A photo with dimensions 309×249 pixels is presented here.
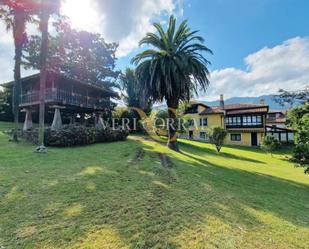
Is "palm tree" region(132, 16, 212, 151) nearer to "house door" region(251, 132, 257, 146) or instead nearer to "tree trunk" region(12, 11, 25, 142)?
"tree trunk" region(12, 11, 25, 142)

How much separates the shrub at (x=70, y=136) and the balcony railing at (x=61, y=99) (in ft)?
10.5

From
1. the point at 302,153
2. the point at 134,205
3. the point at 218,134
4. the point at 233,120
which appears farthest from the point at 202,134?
the point at 134,205

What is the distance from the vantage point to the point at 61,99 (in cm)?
1927

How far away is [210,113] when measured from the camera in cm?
4019

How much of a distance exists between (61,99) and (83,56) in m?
18.4

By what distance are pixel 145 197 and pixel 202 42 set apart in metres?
14.2

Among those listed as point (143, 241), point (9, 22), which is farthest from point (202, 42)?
point (143, 241)

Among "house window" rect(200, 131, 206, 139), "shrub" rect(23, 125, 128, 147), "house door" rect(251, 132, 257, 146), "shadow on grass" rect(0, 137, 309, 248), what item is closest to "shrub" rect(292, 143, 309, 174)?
"shadow on grass" rect(0, 137, 309, 248)

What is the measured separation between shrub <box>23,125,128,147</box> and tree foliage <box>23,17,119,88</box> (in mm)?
17832

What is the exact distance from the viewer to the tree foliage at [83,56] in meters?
33.1

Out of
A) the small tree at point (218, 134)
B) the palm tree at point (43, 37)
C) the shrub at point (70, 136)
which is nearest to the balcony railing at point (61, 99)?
the shrub at point (70, 136)

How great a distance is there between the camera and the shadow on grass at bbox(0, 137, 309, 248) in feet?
13.8

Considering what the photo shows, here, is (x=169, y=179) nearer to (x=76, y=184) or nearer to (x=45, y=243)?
(x=76, y=184)

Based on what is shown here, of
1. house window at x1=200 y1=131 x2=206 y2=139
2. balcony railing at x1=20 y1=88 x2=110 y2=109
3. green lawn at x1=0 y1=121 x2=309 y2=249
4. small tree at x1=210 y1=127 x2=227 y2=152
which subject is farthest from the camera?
house window at x1=200 y1=131 x2=206 y2=139
